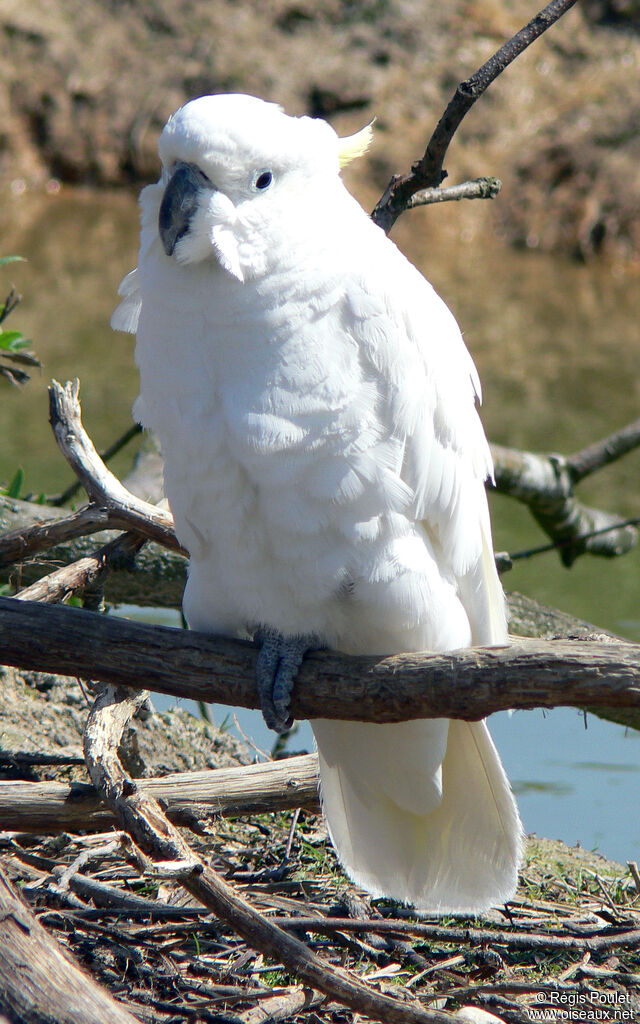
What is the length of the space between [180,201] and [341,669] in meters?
1.01

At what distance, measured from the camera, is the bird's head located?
2223 mm

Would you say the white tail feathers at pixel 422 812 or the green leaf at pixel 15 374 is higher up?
the green leaf at pixel 15 374

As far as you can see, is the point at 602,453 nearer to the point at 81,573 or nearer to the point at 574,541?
the point at 574,541

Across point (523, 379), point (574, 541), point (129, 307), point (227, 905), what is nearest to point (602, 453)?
point (574, 541)

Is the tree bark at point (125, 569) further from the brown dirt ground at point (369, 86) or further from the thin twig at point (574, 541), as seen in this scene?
the brown dirt ground at point (369, 86)

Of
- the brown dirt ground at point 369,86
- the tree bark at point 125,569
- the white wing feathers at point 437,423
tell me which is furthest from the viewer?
the brown dirt ground at point 369,86

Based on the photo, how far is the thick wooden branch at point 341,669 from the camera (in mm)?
1941

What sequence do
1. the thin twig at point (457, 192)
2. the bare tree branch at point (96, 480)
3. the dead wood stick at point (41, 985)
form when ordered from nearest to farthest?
the dead wood stick at point (41, 985), the bare tree branch at point (96, 480), the thin twig at point (457, 192)

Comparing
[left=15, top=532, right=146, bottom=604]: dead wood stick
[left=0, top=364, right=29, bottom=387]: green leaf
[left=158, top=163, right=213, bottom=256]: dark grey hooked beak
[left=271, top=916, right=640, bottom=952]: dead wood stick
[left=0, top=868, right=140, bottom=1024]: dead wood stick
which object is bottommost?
[left=271, top=916, right=640, bottom=952]: dead wood stick

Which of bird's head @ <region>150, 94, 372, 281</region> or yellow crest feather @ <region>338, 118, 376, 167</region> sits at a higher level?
yellow crest feather @ <region>338, 118, 376, 167</region>

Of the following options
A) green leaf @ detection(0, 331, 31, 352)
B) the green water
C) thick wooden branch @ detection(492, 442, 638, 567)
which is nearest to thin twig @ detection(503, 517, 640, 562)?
thick wooden branch @ detection(492, 442, 638, 567)

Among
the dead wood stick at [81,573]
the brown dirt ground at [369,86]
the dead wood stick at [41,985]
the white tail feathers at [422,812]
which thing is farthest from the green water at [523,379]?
the dead wood stick at [41,985]

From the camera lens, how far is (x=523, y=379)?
8.18m

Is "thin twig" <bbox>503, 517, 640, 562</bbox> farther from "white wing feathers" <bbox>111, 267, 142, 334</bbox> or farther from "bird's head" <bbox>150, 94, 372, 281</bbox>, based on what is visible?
"bird's head" <bbox>150, 94, 372, 281</bbox>
